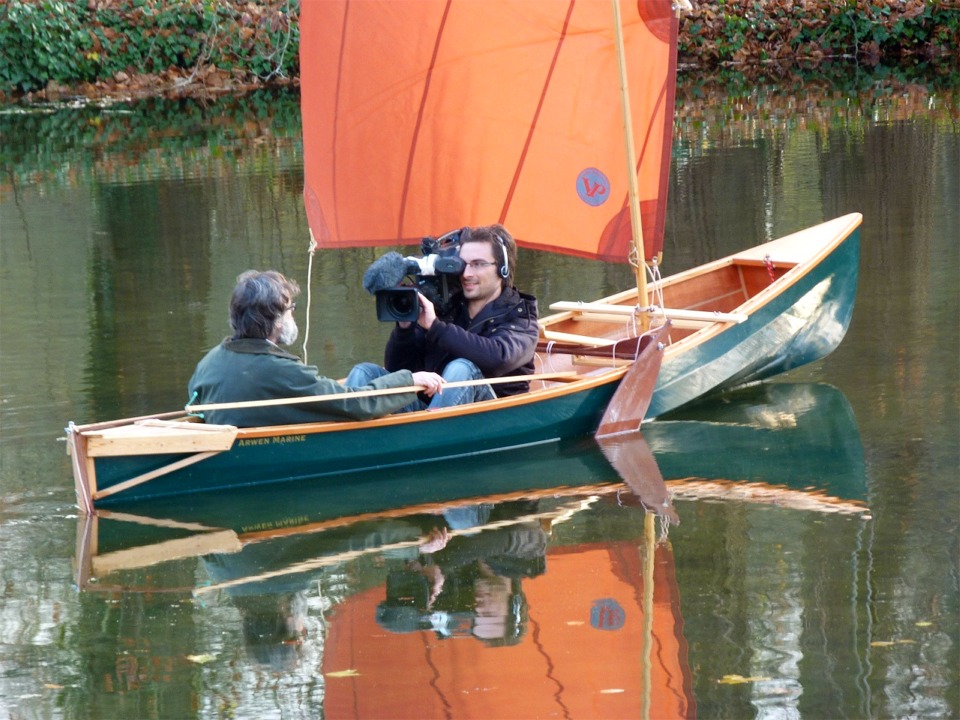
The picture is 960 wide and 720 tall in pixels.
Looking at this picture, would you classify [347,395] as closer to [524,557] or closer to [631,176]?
[524,557]

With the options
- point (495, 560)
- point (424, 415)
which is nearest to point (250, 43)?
point (424, 415)

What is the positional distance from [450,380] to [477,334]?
235 mm

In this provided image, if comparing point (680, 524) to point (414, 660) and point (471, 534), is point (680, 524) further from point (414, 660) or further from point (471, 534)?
point (414, 660)

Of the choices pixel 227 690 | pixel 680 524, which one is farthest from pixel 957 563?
pixel 227 690

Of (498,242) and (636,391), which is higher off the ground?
(498,242)

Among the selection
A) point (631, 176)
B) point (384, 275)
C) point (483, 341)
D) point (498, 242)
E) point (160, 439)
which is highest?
point (631, 176)

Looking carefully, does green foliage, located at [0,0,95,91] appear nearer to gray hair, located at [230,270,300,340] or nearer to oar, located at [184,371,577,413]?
oar, located at [184,371,577,413]

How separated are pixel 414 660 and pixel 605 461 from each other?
7.49ft

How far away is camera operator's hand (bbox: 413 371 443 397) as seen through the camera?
21.3 feet

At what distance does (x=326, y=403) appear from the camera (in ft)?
20.5

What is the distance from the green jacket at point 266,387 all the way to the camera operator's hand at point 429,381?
0.13 meters

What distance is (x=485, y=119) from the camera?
7.70 m

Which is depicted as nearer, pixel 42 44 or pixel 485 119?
pixel 485 119

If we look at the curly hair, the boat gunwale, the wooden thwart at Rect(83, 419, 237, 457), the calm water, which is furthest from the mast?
the wooden thwart at Rect(83, 419, 237, 457)
